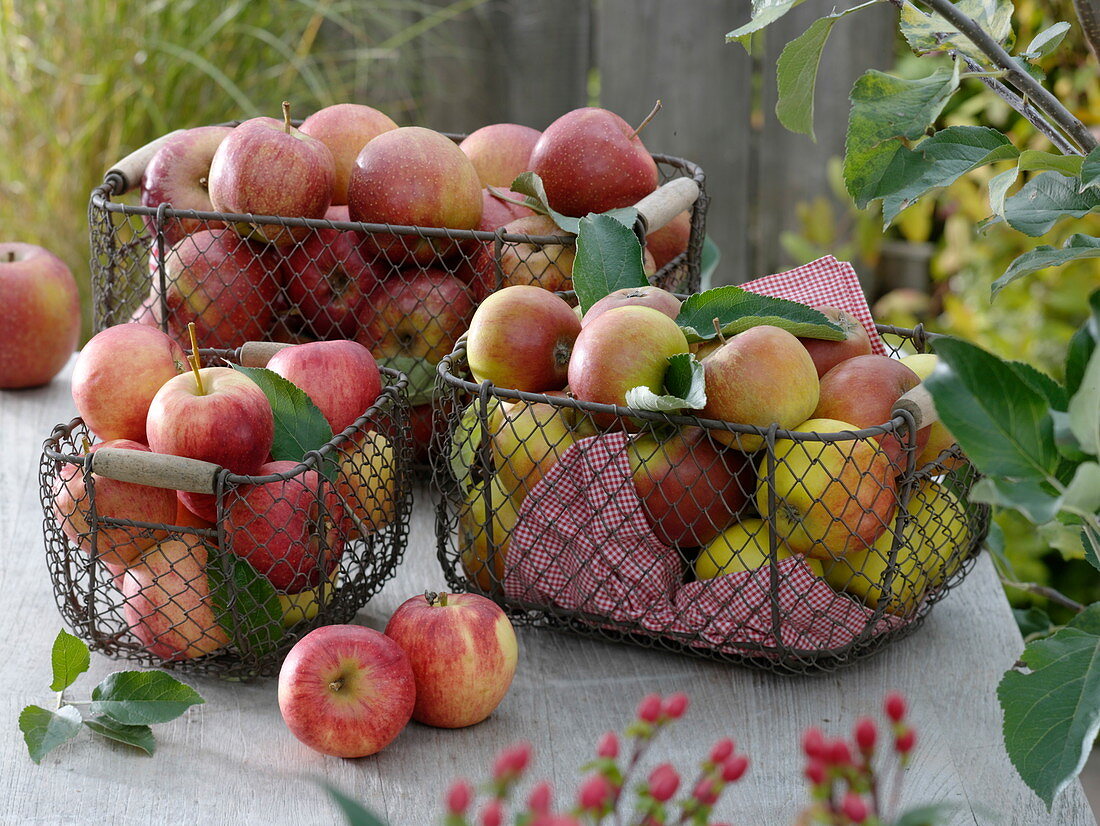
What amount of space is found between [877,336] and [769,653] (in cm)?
29

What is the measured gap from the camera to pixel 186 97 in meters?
2.29

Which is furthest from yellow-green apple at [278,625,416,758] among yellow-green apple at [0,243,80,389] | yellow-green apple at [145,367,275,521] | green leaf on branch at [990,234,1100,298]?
yellow-green apple at [0,243,80,389]

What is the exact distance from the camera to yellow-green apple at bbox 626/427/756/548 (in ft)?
2.65

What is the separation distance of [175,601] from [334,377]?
22 cm

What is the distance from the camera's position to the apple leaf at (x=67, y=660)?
80cm

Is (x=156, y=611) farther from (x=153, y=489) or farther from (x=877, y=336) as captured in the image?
(x=877, y=336)

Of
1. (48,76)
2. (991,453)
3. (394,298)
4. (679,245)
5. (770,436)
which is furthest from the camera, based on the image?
(48,76)

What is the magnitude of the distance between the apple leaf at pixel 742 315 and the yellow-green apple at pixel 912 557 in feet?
0.47

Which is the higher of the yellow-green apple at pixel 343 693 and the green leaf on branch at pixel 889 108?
the green leaf on branch at pixel 889 108

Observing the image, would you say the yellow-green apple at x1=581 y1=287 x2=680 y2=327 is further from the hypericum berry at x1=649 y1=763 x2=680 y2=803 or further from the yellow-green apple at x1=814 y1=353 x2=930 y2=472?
the hypericum berry at x1=649 y1=763 x2=680 y2=803

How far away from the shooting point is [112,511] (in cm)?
80

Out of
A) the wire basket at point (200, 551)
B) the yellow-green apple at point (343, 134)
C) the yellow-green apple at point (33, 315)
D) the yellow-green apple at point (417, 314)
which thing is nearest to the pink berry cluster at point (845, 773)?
the wire basket at point (200, 551)

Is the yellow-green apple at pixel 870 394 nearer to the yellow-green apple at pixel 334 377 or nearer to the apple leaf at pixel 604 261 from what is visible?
the apple leaf at pixel 604 261

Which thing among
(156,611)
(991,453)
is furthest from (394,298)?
(991,453)
